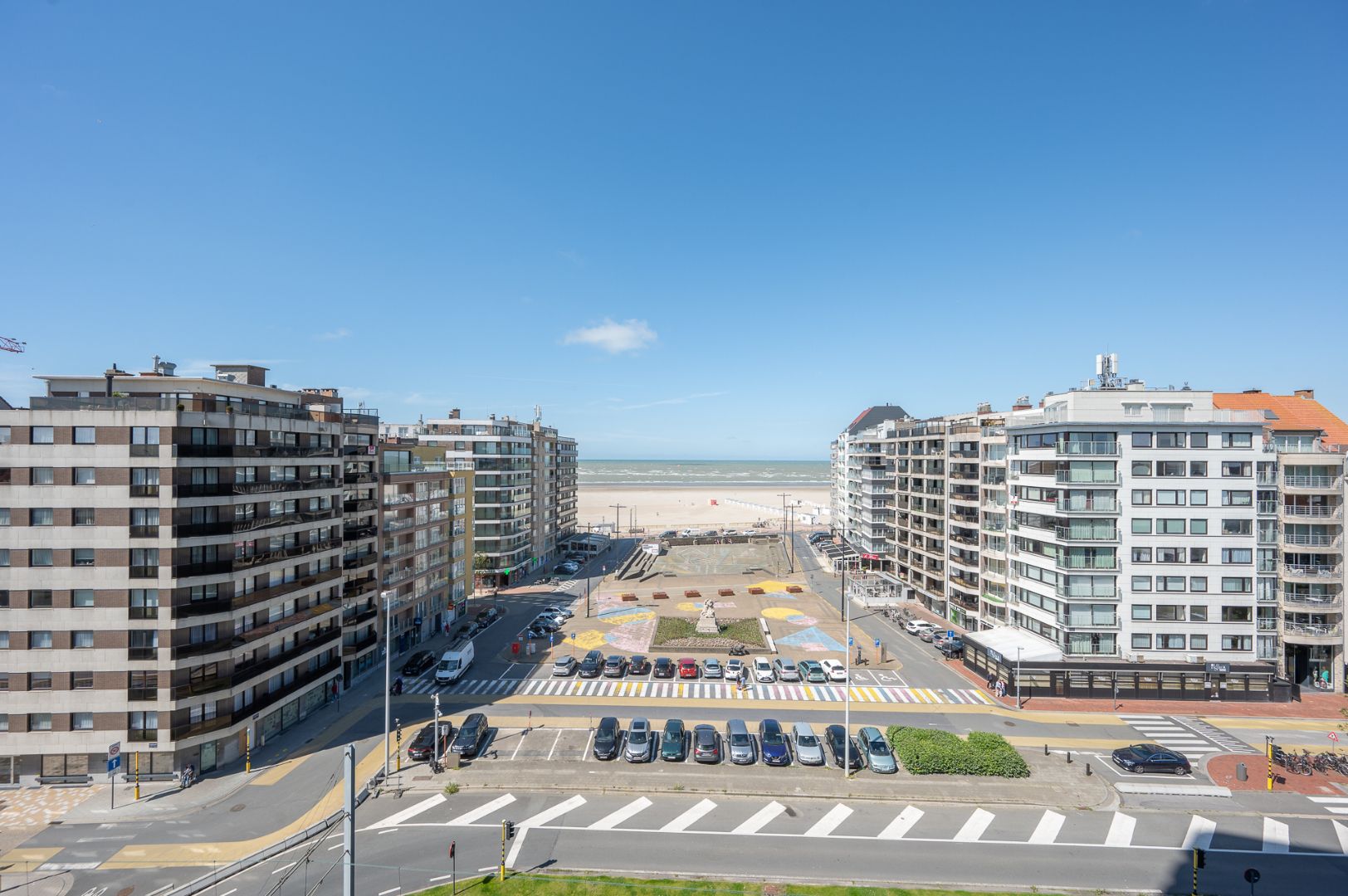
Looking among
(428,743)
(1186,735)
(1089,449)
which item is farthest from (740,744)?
(1089,449)

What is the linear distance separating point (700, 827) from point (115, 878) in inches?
1037

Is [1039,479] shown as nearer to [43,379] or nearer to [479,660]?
[479,660]

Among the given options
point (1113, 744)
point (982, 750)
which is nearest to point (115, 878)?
point (982, 750)

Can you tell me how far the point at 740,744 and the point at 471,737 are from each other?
56.3 feet

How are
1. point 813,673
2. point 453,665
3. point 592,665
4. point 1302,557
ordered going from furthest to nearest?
point 592,665 < point 813,673 < point 453,665 < point 1302,557

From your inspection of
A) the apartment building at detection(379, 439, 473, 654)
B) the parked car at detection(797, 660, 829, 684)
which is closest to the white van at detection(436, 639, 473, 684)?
the apartment building at detection(379, 439, 473, 654)

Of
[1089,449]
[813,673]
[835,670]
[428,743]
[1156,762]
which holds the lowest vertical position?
[813,673]

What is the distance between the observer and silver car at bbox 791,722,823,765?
3641cm

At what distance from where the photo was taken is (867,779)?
34594 mm

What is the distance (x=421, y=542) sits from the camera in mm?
61781

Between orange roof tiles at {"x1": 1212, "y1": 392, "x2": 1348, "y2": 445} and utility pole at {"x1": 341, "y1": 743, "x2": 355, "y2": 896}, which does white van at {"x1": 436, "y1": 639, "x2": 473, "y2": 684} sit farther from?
orange roof tiles at {"x1": 1212, "y1": 392, "x2": 1348, "y2": 445}

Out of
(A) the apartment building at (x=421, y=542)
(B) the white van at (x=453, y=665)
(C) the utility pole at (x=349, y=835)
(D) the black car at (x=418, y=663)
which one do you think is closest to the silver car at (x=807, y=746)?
(C) the utility pole at (x=349, y=835)

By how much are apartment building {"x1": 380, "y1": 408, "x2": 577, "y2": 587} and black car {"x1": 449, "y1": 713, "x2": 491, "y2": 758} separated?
1801 inches

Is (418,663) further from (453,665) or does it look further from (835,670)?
(835,670)
